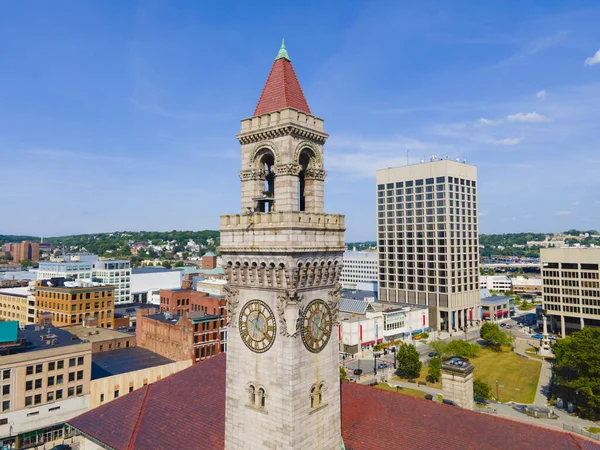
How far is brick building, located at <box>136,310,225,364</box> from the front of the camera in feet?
264

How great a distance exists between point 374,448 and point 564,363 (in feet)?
233

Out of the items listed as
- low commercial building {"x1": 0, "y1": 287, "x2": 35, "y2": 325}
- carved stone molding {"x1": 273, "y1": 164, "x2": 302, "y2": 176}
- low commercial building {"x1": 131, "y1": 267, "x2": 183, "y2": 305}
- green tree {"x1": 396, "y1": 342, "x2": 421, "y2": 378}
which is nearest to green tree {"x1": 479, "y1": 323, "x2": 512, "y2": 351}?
green tree {"x1": 396, "y1": 342, "x2": 421, "y2": 378}

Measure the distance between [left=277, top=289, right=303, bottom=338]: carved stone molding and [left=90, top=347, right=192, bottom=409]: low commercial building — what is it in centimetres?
5295

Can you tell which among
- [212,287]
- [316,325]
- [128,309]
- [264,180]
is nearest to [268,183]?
[264,180]

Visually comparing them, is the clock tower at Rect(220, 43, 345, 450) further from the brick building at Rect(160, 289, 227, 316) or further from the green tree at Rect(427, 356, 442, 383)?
the brick building at Rect(160, 289, 227, 316)

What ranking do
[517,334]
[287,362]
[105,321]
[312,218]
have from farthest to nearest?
[517,334] < [105,321] < [312,218] < [287,362]

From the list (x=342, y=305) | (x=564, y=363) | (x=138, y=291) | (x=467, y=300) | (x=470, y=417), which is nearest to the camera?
(x=470, y=417)

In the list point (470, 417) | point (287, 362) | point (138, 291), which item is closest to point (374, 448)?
point (470, 417)

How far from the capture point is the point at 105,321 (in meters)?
119

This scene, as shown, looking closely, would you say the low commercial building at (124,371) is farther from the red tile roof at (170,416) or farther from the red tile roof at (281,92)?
the red tile roof at (281,92)

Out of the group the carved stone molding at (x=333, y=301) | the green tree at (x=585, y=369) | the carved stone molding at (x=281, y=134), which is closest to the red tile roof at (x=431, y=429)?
the carved stone molding at (x=333, y=301)

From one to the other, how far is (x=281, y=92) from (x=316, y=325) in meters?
14.5

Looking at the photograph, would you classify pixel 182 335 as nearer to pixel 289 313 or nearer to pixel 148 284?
pixel 289 313

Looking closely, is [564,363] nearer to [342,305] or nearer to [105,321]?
[342,305]
